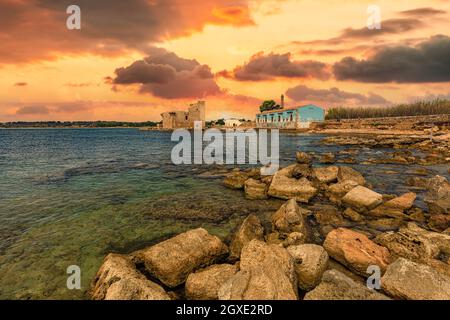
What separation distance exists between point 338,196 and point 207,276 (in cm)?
877

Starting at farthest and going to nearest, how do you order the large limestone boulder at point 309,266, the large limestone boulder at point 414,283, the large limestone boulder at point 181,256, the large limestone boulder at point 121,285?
the large limestone boulder at point 181,256 → the large limestone boulder at point 309,266 → the large limestone boulder at point 414,283 → the large limestone boulder at point 121,285

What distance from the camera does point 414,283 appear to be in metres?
4.92

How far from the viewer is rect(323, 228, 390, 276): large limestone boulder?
6.12m

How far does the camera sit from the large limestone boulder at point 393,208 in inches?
392

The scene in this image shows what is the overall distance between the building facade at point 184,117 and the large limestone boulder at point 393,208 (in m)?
107

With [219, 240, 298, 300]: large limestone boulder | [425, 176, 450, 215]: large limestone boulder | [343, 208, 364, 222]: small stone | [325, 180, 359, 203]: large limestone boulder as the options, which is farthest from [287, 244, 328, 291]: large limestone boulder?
[425, 176, 450, 215]: large limestone boulder

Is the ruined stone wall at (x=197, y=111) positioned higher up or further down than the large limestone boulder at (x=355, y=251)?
higher up

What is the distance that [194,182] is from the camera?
54.6ft

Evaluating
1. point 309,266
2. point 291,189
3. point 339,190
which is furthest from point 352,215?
point 309,266

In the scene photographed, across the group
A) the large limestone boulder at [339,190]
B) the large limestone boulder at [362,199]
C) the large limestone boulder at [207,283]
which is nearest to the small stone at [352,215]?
the large limestone boulder at [362,199]

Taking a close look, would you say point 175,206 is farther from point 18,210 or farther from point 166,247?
point 18,210

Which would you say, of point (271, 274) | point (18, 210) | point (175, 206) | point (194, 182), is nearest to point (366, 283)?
point (271, 274)

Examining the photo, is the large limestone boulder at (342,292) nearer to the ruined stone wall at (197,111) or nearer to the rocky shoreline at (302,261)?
the rocky shoreline at (302,261)

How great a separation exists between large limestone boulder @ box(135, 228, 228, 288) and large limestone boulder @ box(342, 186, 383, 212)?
6.61 meters
